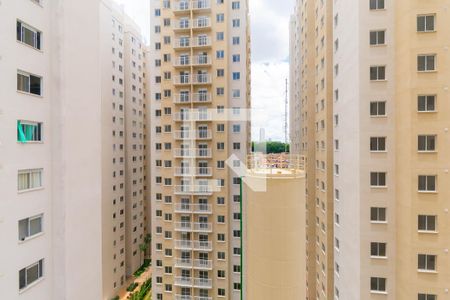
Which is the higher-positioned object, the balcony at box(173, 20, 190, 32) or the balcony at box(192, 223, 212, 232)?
the balcony at box(173, 20, 190, 32)

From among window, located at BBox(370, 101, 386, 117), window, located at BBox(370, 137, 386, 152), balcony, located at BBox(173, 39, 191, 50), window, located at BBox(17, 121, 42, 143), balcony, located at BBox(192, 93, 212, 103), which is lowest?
window, located at BBox(370, 137, 386, 152)

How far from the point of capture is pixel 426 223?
1355 cm

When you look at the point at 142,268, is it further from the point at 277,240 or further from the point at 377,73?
the point at 377,73

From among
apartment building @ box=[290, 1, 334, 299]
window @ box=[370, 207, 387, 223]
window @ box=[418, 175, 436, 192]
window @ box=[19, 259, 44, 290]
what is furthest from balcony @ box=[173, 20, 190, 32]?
window @ box=[418, 175, 436, 192]

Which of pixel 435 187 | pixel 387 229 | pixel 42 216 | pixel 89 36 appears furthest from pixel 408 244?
pixel 89 36

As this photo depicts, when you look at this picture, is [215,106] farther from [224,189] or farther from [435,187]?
[435,187]

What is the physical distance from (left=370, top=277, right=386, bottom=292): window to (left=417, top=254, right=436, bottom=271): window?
93.1 inches

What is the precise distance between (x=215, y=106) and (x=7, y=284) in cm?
2149

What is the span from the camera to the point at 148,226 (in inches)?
1850

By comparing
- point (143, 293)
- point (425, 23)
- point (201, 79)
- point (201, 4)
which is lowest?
point (143, 293)

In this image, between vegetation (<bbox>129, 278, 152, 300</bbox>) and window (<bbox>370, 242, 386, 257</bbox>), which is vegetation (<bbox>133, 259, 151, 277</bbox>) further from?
window (<bbox>370, 242, 386, 257</bbox>)

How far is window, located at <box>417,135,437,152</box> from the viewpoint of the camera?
13.6 meters

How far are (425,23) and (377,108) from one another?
5167 millimetres

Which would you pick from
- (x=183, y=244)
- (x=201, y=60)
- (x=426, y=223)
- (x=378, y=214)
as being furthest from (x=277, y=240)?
(x=201, y=60)
